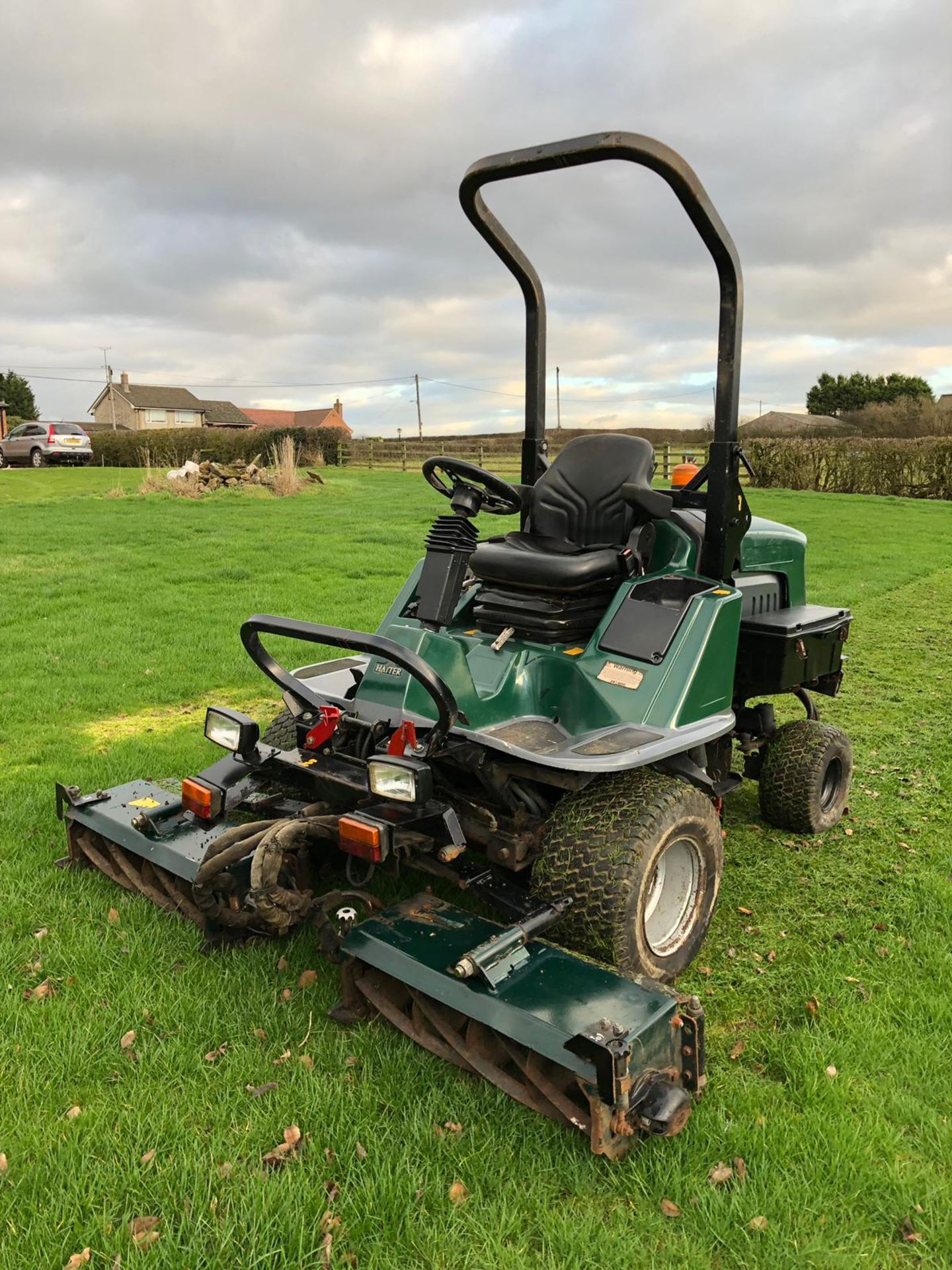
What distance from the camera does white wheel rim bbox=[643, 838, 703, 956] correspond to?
10.3 ft

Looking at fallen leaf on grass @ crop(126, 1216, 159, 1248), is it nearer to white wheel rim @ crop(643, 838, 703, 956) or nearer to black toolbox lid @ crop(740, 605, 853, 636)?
white wheel rim @ crop(643, 838, 703, 956)

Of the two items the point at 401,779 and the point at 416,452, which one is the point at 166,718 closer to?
the point at 401,779

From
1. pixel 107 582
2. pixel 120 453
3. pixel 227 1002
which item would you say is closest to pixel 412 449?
pixel 120 453

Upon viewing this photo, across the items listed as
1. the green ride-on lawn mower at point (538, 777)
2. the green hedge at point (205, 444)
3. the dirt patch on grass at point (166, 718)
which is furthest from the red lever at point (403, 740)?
the green hedge at point (205, 444)

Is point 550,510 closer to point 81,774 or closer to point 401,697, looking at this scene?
point 401,697

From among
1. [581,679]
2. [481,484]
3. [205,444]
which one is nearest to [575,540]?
[481,484]

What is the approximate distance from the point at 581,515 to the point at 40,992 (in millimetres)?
2560

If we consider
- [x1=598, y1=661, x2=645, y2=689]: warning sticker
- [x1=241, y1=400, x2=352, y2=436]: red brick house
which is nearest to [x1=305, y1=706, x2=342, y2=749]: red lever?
[x1=598, y1=661, x2=645, y2=689]: warning sticker

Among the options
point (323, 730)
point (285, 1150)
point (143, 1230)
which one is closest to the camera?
point (143, 1230)

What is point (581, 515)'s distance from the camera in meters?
3.89

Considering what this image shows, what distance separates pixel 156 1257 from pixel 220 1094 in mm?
496

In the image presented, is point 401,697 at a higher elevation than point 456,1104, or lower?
higher

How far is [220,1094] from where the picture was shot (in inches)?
98.7

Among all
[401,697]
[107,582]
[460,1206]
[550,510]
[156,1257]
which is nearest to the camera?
[156,1257]
